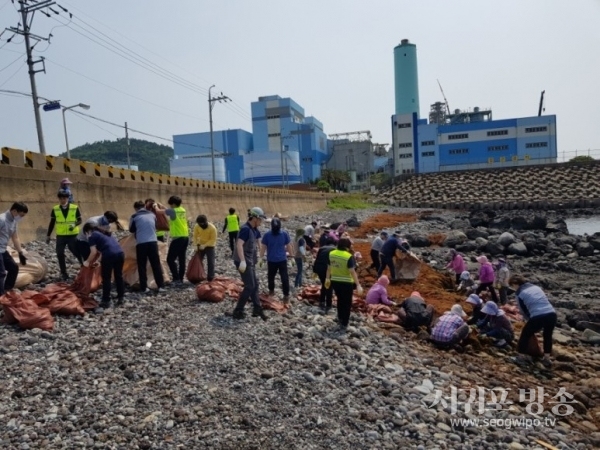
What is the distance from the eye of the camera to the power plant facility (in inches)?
2827

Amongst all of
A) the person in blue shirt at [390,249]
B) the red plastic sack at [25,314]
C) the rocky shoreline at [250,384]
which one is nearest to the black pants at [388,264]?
the person in blue shirt at [390,249]

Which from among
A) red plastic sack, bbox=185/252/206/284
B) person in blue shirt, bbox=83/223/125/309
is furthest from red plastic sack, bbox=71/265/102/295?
red plastic sack, bbox=185/252/206/284

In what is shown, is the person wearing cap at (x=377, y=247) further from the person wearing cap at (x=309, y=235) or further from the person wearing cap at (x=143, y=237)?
the person wearing cap at (x=143, y=237)

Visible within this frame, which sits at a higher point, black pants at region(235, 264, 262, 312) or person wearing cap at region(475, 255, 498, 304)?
black pants at region(235, 264, 262, 312)

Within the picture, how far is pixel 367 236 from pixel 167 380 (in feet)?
67.1

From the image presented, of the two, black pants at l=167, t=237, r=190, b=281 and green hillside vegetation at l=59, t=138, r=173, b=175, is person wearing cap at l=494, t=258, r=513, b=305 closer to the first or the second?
black pants at l=167, t=237, r=190, b=281

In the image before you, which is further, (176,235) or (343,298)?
(176,235)

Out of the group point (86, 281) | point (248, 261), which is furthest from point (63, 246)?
point (248, 261)

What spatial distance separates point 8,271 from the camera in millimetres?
7520

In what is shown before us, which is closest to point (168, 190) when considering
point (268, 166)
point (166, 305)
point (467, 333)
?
point (166, 305)

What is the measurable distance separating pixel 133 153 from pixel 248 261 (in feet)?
384

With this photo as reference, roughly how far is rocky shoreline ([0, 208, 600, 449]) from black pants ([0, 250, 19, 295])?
117cm

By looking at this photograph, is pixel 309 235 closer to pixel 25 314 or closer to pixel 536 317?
pixel 536 317

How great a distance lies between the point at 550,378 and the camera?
7.38 meters
